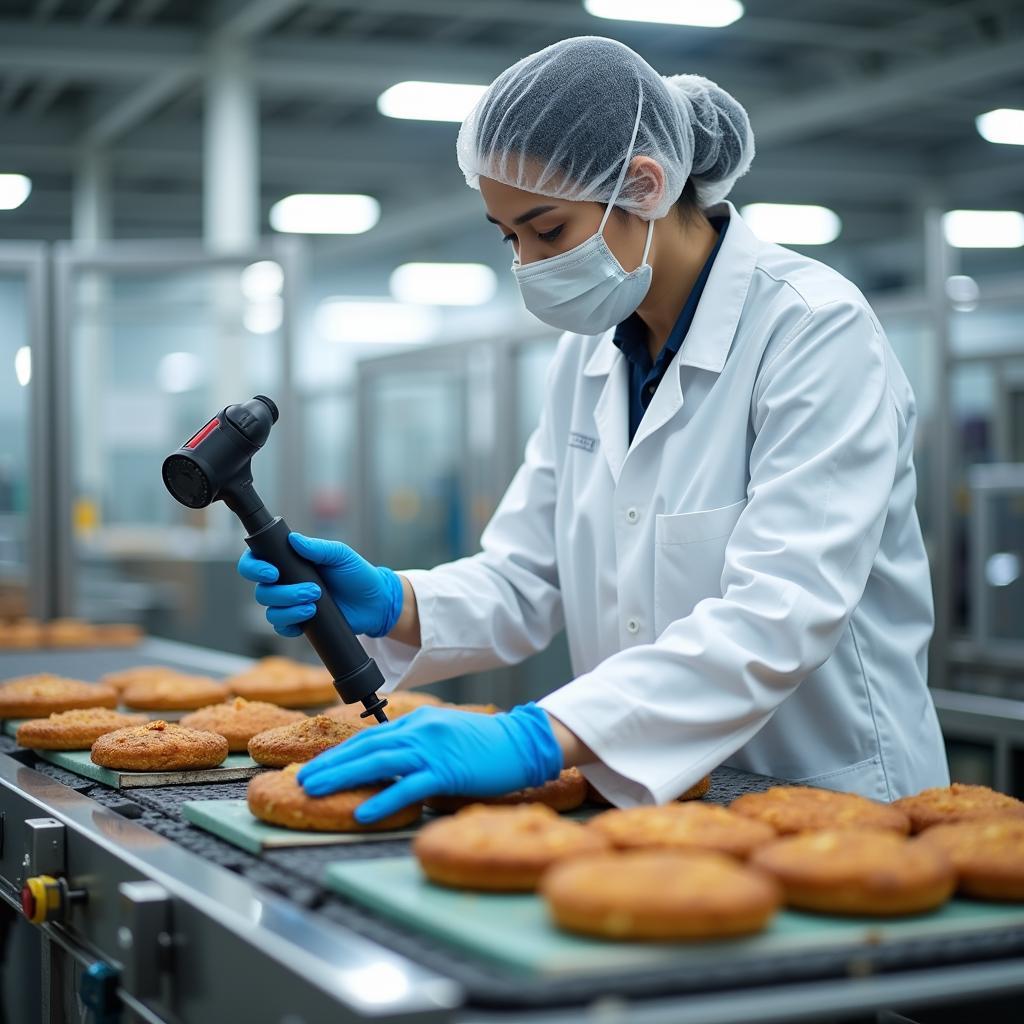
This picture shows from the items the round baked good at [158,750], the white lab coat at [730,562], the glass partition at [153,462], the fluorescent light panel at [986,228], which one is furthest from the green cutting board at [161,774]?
the fluorescent light panel at [986,228]

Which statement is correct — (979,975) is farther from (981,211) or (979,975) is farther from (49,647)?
(981,211)

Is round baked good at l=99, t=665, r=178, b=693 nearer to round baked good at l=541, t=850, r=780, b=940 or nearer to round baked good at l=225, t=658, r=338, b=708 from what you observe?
round baked good at l=225, t=658, r=338, b=708

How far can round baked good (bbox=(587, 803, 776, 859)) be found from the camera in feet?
3.37

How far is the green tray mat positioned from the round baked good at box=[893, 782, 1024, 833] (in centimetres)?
19

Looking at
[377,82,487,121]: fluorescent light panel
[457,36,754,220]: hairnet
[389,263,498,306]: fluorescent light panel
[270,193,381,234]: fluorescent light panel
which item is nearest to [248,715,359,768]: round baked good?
[457,36,754,220]: hairnet

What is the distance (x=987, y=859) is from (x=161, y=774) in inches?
35.5

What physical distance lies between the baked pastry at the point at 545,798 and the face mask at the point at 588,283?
0.56 meters

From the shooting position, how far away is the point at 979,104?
8258 millimetres

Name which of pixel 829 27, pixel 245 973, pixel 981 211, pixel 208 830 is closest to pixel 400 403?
pixel 829 27

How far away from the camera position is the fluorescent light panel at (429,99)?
23.9 feet

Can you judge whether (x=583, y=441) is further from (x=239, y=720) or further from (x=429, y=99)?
(x=429, y=99)

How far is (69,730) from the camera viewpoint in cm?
165

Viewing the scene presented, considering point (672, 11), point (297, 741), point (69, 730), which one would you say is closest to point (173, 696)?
point (69, 730)

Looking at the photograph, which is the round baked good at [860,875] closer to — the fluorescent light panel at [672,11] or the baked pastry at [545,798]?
the baked pastry at [545,798]
